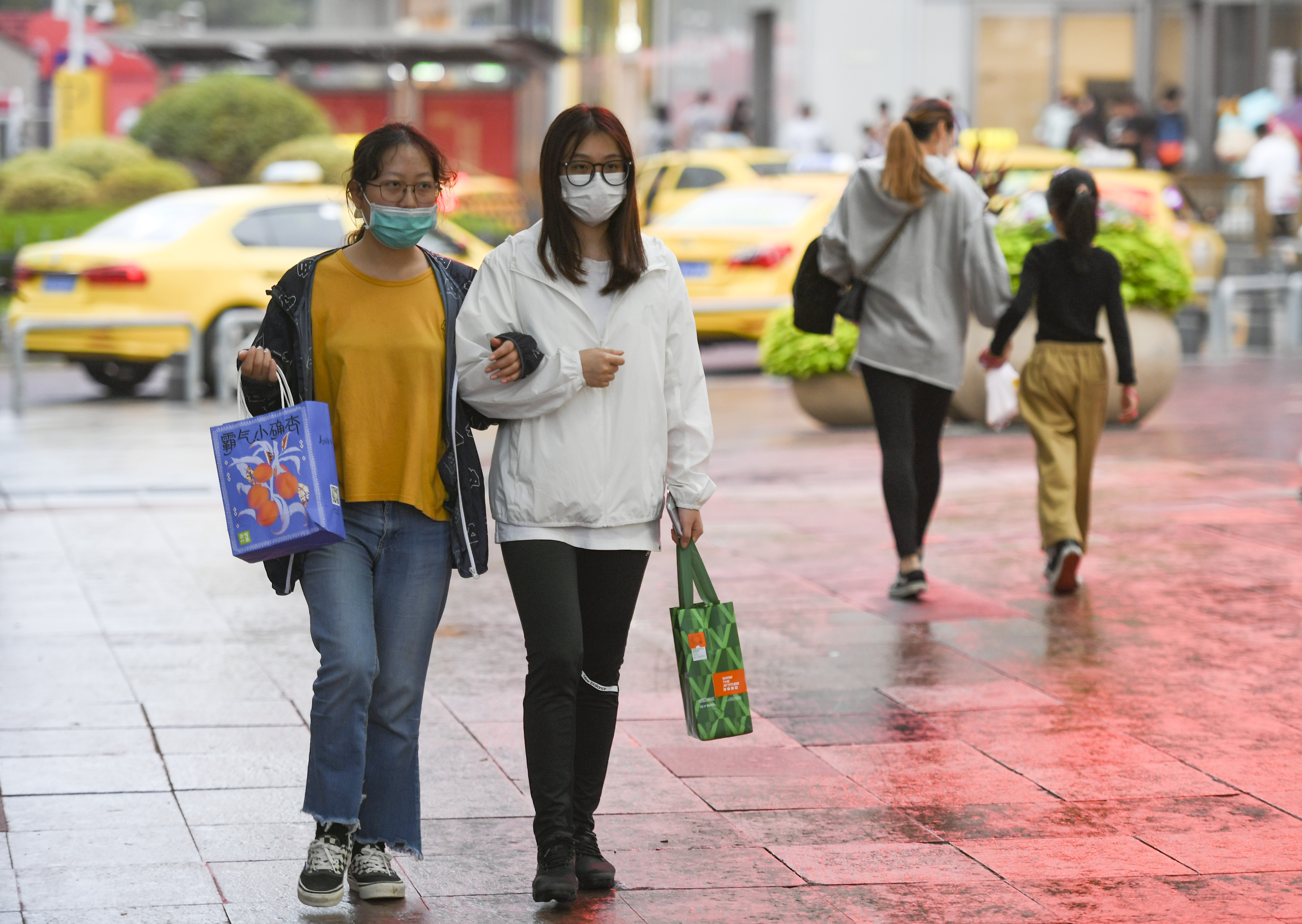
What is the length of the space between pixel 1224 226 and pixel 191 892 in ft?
74.0

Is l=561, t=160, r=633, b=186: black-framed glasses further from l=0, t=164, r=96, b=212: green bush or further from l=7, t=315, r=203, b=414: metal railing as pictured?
l=0, t=164, r=96, b=212: green bush

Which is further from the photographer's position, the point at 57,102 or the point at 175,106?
the point at 57,102

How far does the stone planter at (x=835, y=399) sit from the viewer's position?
12.6 metres

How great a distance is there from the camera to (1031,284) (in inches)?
294

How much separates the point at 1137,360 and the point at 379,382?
28.8 ft

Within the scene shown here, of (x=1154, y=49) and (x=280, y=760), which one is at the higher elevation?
(x=1154, y=49)

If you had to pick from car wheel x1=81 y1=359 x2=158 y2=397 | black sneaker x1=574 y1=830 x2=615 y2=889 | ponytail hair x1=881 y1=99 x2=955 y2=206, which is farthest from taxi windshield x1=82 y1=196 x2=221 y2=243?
black sneaker x1=574 y1=830 x2=615 y2=889

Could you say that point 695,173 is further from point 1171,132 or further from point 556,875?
point 556,875

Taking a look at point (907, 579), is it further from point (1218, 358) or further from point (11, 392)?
point (1218, 358)

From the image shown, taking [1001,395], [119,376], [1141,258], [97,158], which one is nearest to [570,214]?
[1001,395]

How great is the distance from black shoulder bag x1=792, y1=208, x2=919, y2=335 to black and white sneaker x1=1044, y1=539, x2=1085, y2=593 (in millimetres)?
1182

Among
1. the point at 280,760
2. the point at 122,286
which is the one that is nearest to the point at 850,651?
the point at 280,760

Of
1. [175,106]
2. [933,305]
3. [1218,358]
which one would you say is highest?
[175,106]

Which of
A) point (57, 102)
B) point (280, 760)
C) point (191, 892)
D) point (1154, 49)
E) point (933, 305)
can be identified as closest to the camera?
point (191, 892)
